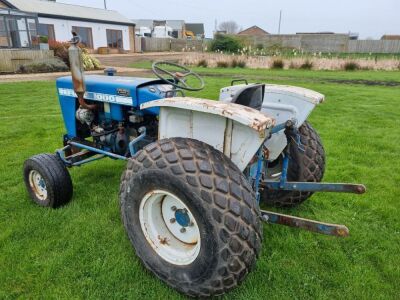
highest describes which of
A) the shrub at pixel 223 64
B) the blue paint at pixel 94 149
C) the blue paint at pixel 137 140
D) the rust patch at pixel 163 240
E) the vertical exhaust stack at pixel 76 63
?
the vertical exhaust stack at pixel 76 63

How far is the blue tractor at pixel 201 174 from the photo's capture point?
1778 mm

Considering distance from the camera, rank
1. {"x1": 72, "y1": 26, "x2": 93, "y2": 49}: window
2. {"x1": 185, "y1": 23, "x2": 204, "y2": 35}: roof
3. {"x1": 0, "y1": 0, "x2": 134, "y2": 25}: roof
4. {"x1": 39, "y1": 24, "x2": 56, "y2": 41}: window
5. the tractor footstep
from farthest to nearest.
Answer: {"x1": 185, "y1": 23, "x2": 204, "y2": 35}: roof, {"x1": 72, "y1": 26, "x2": 93, "y2": 49}: window, {"x1": 39, "y1": 24, "x2": 56, "y2": 41}: window, {"x1": 0, "y1": 0, "x2": 134, "y2": 25}: roof, the tractor footstep

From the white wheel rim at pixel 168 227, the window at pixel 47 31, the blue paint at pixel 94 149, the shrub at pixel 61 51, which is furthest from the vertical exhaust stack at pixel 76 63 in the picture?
the window at pixel 47 31

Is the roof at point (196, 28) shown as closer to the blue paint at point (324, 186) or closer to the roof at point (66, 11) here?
the roof at point (66, 11)

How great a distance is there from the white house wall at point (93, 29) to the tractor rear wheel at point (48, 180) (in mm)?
26756

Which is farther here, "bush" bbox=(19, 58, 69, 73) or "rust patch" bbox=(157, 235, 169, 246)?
"bush" bbox=(19, 58, 69, 73)

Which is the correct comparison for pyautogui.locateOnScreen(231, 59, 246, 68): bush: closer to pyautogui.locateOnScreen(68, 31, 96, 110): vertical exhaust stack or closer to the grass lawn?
the grass lawn

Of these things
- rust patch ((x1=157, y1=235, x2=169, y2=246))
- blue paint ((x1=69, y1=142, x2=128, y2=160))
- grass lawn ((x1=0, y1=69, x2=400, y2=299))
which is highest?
blue paint ((x1=69, y1=142, x2=128, y2=160))

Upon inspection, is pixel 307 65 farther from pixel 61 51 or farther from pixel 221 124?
pixel 221 124

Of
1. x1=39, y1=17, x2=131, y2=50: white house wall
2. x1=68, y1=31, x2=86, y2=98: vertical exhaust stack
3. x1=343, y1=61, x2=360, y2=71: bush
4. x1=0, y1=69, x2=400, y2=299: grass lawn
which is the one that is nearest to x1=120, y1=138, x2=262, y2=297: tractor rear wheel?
x1=0, y1=69, x2=400, y2=299: grass lawn

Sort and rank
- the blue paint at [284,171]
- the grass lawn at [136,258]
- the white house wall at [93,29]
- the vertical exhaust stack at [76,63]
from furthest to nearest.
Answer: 1. the white house wall at [93,29]
2. the vertical exhaust stack at [76,63]
3. the blue paint at [284,171]
4. the grass lawn at [136,258]

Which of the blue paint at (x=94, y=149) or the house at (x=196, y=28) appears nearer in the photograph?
the blue paint at (x=94, y=149)

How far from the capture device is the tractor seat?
7.08 feet

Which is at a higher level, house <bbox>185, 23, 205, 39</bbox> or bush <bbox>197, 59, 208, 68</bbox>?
house <bbox>185, 23, 205, 39</bbox>
